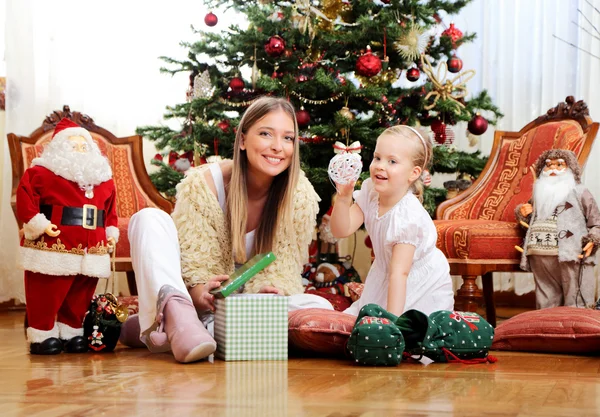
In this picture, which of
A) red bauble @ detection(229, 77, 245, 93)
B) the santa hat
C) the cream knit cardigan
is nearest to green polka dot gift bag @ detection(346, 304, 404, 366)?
the cream knit cardigan

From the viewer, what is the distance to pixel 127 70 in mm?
4578

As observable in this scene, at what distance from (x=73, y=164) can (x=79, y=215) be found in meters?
0.15

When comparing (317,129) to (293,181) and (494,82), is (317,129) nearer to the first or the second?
(293,181)

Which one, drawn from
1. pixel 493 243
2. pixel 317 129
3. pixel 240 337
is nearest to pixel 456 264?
pixel 493 243

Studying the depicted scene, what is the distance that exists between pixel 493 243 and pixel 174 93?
7.51 feet

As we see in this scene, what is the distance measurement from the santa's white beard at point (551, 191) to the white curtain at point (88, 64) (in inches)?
81.6

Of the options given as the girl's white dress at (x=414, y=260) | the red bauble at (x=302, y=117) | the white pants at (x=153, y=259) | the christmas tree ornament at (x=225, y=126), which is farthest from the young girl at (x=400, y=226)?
the christmas tree ornament at (x=225, y=126)

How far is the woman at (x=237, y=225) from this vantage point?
2191 mm

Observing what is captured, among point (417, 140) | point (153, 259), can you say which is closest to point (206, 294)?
point (153, 259)

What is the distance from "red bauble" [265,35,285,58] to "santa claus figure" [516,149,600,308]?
3.99 feet

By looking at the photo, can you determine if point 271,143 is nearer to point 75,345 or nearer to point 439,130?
point 75,345

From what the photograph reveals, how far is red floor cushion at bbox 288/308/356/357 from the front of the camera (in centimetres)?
211

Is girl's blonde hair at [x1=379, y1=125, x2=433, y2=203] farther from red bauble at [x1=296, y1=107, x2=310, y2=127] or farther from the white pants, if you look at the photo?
red bauble at [x1=296, y1=107, x2=310, y2=127]

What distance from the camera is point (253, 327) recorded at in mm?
2059
